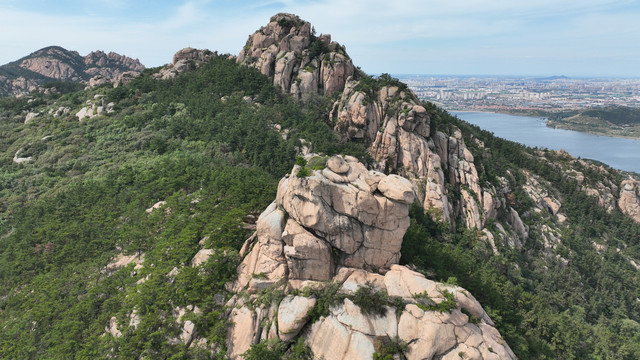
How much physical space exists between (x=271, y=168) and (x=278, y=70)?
25.3 metres

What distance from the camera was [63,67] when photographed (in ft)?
603

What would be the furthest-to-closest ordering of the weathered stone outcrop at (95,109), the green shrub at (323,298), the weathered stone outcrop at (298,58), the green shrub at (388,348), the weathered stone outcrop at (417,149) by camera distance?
the weathered stone outcrop at (95,109) → the weathered stone outcrop at (298,58) → the weathered stone outcrop at (417,149) → the green shrub at (323,298) → the green shrub at (388,348)


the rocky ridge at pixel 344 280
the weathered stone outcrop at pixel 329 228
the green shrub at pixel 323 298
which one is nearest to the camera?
the rocky ridge at pixel 344 280

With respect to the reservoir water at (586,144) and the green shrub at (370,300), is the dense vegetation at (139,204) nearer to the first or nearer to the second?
the green shrub at (370,300)

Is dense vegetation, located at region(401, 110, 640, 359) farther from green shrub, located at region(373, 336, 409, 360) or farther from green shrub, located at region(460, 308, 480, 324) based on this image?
green shrub, located at region(373, 336, 409, 360)

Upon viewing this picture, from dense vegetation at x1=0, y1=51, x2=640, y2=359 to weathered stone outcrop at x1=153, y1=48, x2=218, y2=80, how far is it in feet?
14.1

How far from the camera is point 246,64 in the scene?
6347 centimetres

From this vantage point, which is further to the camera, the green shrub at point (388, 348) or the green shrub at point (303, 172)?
the green shrub at point (303, 172)

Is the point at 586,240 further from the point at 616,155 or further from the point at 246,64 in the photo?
the point at 616,155

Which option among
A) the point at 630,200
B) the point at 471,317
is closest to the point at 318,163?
the point at 471,317

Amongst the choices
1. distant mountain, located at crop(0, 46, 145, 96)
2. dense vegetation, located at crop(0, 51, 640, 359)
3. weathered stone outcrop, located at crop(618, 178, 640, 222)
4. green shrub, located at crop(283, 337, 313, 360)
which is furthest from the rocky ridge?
distant mountain, located at crop(0, 46, 145, 96)

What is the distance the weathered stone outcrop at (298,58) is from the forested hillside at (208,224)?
5.63 feet

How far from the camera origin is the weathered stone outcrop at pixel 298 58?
56.3 m

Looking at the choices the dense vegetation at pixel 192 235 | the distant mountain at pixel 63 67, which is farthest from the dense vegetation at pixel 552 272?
the distant mountain at pixel 63 67
